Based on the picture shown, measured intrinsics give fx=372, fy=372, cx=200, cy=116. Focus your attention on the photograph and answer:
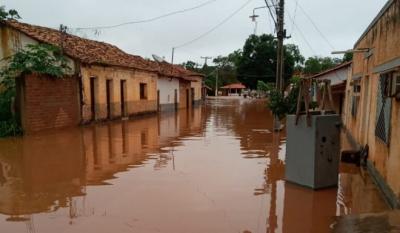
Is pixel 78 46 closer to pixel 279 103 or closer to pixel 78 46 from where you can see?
pixel 78 46

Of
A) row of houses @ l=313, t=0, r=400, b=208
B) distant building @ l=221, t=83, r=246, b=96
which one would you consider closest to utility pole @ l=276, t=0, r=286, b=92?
row of houses @ l=313, t=0, r=400, b=208

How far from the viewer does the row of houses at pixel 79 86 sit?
15.1 m

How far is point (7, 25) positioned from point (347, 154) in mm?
15922

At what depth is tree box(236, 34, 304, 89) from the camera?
51.5m

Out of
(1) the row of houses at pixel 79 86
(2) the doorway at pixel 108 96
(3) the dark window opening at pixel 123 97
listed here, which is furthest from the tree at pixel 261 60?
(2) the doorway at pixel 108 96

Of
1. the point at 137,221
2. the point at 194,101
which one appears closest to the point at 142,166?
the point at 137,221

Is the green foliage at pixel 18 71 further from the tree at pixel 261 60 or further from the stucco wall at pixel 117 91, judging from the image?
the tree at pixel 261 60

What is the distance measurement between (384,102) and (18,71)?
539 inches

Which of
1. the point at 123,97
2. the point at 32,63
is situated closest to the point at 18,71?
the point at 32,63

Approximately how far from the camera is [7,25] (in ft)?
57.3

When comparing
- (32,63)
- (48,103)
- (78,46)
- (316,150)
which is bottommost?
(316,150)

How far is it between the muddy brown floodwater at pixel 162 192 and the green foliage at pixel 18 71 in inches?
88.8

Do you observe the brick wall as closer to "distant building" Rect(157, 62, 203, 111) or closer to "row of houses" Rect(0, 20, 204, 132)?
"row of houses" Rect(0, 20, 204, 132)

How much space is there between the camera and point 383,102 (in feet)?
25.1
